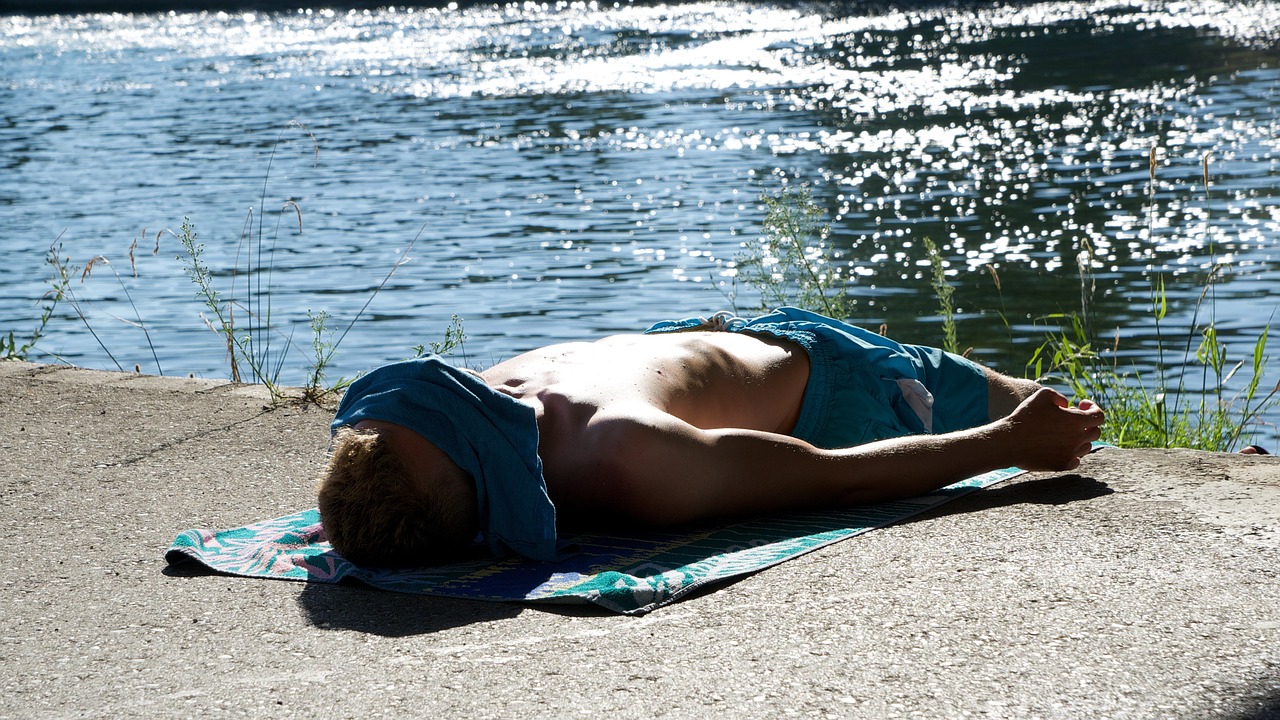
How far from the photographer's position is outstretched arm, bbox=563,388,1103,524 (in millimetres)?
2785

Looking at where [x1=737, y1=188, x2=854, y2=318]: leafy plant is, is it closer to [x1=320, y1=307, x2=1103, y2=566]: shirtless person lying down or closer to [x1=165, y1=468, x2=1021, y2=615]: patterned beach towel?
[x1=320, y1=307, x2=1103, y2=566]: shirtless person lying down

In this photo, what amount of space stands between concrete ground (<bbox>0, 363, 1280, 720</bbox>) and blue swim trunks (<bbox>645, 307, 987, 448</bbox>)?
0.36 m

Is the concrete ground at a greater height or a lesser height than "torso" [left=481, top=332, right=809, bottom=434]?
lesser

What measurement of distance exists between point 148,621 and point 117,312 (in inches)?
239

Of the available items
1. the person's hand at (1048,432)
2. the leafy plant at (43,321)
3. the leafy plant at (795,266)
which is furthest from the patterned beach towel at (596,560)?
the leafy plant at (43,321)

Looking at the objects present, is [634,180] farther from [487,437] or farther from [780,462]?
[487,437]

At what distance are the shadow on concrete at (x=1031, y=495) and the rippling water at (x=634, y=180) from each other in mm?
1153

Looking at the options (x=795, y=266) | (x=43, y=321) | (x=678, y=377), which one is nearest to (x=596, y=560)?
(x=678, y=377)

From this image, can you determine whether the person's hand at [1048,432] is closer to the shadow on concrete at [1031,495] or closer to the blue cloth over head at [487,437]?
the shadow on concrete at [1031,495]

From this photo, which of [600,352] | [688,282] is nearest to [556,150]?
[688,282]

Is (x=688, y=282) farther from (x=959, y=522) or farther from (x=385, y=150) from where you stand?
(x=385, y=150)

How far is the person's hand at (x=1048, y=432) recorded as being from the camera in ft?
10.4

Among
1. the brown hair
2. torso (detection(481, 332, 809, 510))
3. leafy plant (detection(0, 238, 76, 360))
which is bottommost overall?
leafy plant (detection(0, 238, 76, 360))

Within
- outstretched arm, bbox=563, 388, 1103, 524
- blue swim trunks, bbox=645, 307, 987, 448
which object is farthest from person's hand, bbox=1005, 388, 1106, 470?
blue swim trunks, bbox=645, 307, 987, 448
